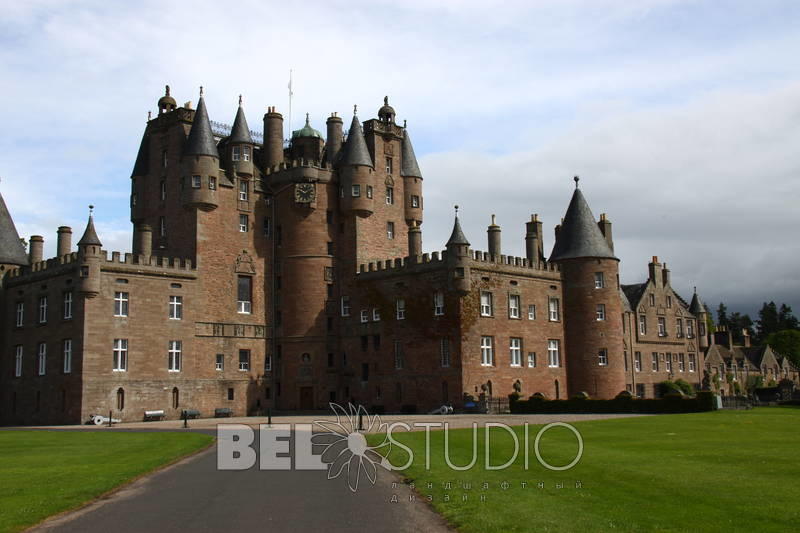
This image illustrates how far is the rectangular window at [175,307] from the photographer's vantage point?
59906mm

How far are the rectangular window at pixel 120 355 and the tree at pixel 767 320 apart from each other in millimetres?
135976

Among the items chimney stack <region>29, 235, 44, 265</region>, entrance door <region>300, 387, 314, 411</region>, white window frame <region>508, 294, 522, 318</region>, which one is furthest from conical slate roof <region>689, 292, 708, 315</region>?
chimney stack <region>29, 235, 44, 265</region>

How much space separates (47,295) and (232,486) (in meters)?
45.5

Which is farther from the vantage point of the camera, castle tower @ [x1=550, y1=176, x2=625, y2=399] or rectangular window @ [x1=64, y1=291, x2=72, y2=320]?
castle tower @ [x1=550, y1=176, x2=625, y2=399]

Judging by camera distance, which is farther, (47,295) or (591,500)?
(47,295)

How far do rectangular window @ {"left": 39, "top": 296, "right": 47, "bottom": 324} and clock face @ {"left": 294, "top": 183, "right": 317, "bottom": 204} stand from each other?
19811 millimetres

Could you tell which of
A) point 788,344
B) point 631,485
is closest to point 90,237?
point 631,485

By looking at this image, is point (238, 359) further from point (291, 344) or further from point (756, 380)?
point (756, 380)

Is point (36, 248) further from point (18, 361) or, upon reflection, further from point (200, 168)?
point (200, 168)

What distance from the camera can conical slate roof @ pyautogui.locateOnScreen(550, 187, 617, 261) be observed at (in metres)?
65.9

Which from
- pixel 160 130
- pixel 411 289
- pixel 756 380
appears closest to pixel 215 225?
pixel 160 130

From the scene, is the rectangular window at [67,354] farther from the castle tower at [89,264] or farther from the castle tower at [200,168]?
the castle tower at [200,168]

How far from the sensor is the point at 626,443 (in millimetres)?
28578

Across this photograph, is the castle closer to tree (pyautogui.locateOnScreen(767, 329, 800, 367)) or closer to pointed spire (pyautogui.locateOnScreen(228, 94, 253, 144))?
pointed spire (pyautogui.locateOnScreen(228, 94, 253, 144))
